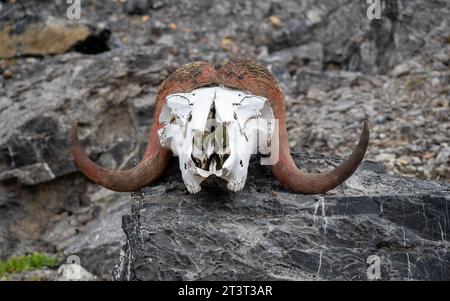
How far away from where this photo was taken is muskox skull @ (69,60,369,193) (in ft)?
25.5

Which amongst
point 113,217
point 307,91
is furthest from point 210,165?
point 307,91

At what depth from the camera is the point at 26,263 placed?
12539mm

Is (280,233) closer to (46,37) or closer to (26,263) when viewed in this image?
(26,263)

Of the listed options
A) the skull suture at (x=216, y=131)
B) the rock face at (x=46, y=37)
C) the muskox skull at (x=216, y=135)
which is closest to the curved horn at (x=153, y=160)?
the muskox skull at (x=216, y=135)

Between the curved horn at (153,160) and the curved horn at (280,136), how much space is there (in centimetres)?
25

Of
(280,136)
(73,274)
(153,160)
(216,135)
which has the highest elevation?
(216,135)

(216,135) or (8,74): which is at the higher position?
(216,135)

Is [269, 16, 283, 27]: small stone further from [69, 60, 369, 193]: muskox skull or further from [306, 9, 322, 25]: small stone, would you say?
[69, 60, 369, 193]: muskox skull

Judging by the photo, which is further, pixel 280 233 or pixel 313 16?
pixel 313 16

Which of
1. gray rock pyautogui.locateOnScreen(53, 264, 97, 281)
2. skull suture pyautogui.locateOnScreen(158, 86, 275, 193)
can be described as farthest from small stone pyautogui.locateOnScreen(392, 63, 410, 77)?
skull suture pyautogui.locateOnScreen(158, 86, 275, 193)

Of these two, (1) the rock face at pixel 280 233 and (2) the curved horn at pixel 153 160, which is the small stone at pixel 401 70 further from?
(2) the curved horn at pixel 153 160

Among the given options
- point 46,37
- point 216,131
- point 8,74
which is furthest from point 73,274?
point 46,37

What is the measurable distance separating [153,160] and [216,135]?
137 centimetres

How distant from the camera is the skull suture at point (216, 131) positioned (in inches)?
305
